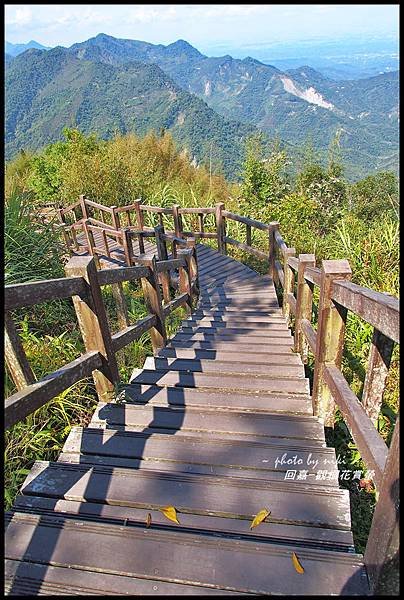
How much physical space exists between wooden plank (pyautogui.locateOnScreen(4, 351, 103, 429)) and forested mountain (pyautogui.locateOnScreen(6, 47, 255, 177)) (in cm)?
7890

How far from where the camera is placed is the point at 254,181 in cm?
1211

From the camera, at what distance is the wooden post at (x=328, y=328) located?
190cm

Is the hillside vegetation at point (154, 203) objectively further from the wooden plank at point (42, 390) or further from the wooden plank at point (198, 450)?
the wooden plank at point (42, 390)

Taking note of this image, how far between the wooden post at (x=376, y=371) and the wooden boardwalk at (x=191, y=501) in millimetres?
340

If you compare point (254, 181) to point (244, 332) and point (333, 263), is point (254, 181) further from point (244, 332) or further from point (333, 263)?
point (333, 263)

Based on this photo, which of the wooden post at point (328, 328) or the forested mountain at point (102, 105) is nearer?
the wooden post at point (328, 328)

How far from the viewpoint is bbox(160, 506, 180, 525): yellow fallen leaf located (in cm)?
154

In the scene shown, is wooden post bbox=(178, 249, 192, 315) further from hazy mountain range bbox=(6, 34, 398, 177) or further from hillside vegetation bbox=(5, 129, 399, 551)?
hazy mountain range bbox=(6, 34, 398, 177)

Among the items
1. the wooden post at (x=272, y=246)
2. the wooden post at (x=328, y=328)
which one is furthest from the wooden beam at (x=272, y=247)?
the wooden post at (x=328, y=328)

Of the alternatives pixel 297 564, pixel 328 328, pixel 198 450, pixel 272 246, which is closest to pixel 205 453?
pixel 198 450

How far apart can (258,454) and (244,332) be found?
7.03 feet

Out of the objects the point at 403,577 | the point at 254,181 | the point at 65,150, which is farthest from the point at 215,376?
the point at 65,150

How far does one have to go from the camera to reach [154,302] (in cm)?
324

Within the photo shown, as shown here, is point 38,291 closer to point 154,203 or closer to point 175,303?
point 175,303
